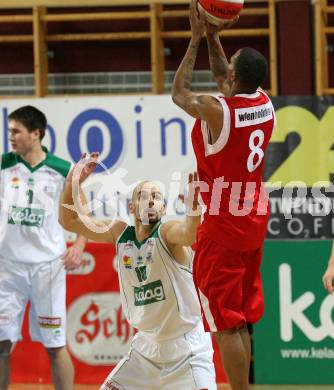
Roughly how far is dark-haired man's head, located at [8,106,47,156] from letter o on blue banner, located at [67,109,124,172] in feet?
5.22

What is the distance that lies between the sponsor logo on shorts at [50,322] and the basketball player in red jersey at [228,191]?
1.82 metres

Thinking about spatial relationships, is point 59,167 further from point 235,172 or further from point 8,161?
point 235,172

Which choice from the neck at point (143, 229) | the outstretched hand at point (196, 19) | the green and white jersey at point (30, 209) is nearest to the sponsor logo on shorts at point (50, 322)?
the green and white jersey at point (30, 209)

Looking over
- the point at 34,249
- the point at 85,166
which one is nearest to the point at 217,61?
the point at 85,166

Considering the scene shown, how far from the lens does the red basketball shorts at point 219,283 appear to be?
4520 millimetres

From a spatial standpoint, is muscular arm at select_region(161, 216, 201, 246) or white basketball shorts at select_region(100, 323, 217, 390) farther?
white basketball shorts at select_region(100, 323, 217, 390)

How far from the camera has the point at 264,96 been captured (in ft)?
15.4

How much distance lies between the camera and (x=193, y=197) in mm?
4289

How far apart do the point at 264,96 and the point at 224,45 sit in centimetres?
459

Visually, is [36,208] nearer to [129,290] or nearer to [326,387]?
[129,290]

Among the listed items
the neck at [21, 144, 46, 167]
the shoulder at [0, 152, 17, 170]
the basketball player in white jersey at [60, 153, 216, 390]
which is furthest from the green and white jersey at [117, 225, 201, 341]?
the shoulder at [0, 152, 17, 170]

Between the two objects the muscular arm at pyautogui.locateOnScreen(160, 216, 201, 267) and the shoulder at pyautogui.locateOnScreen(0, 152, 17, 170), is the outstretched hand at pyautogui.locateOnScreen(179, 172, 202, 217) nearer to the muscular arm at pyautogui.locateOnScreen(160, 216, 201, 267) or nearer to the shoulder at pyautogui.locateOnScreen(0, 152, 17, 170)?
the muscular arm at pyautogui.locateOnScreen(160, 216, 201, 267)

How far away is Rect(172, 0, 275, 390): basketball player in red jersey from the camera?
4.49 metres

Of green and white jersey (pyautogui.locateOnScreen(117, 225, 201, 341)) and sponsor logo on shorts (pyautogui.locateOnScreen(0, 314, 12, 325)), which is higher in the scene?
green and white jersey (pyautogui.locateOnScreen(117, 225, 201, 341))
